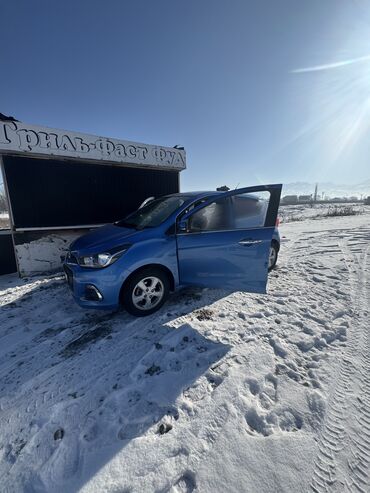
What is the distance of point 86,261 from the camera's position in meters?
3.31

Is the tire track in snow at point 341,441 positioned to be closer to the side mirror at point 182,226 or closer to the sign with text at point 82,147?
the side mirror at point 182,226

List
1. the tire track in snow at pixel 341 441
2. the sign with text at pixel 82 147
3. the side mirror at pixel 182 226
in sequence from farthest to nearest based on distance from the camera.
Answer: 1. the sign with text at pixel 82 147
2. the side mirror at pixel 182 226
3. the tire track in snow at pixel 341 441

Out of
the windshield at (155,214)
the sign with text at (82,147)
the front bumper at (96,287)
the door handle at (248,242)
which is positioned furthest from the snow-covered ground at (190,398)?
the sign with text at (82,147)

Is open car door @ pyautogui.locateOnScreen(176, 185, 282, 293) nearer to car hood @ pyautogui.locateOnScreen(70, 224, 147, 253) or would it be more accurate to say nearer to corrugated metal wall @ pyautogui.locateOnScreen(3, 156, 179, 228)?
car hood @ pyautogui.locateOnScreen(70, 224, 147, 253)

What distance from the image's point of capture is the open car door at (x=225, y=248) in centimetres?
349

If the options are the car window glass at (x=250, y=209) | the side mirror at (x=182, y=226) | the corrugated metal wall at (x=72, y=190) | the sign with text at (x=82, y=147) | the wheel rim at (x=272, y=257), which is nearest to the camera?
the side mirror at (x=182, y=226)

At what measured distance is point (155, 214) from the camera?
4062mm

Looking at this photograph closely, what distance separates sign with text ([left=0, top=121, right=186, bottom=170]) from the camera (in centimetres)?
502

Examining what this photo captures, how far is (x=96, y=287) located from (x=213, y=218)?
1.98 meters

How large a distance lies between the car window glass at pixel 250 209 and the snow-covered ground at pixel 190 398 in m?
1.29

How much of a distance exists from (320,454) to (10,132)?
6934 millimetres

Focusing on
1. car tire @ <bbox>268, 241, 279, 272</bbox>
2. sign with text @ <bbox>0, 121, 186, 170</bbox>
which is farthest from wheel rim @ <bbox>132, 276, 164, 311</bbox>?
sign with text @ <bbox>0, 121, 186, 170</bbox>

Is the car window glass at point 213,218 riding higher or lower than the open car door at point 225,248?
higher

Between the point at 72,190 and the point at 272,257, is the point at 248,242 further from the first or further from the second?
the point at 72,190
